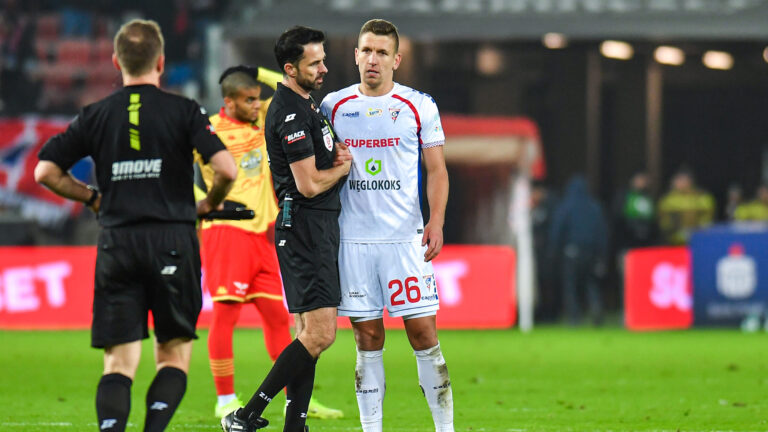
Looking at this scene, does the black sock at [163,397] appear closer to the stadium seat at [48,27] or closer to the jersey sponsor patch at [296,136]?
the jersey sponsor patch at [296,136]

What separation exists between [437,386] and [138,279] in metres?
1.75

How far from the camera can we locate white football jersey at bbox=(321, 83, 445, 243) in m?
6.59

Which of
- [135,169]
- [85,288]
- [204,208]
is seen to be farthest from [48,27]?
[135,169]

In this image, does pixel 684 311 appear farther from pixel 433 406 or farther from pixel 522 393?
pixel 433 406

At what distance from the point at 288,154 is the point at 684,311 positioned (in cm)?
1117

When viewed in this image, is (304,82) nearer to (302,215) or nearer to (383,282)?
(302,215)

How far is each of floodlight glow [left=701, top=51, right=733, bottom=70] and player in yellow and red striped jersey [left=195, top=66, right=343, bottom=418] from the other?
18.4 metres

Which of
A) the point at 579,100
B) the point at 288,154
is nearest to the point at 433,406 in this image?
the point at 288,154

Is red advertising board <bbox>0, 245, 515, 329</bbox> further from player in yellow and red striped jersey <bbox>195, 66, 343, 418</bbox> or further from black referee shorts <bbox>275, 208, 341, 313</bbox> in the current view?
black referee shorts <bbox>275, 208, 341, 313</bbox>

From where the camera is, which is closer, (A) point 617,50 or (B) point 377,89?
(B) point 377,89

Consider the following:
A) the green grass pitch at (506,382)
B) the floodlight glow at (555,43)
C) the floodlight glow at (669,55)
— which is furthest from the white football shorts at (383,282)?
the floodlight glow at (669,55)

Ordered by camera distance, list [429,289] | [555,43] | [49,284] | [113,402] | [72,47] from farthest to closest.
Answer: [555,43], [72,47], [49,284], [429,289], [113,402]

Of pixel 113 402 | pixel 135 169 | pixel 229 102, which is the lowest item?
pixel 113 402

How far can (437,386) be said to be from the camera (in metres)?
6.62
